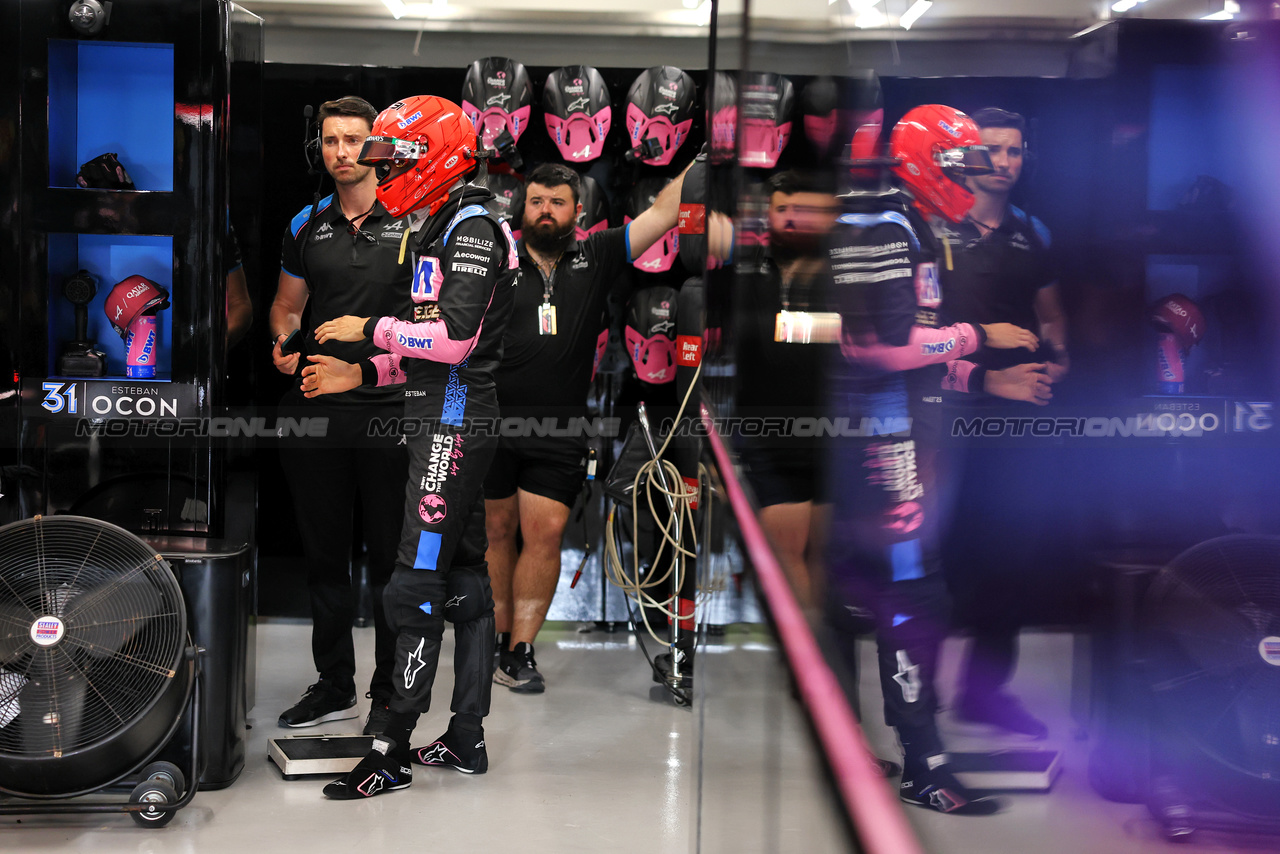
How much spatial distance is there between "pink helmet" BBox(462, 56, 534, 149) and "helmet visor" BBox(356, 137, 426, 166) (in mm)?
1373

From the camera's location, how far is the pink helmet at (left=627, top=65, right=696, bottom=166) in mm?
3916

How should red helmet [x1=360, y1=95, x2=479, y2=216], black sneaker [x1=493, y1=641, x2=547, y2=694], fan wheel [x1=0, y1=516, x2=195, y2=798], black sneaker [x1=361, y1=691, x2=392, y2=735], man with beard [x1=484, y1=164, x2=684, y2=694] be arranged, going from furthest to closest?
man with beard [x1=484, y1=164, x2=684, y2=694] → black sneaker [x1=493, y1=641, x2=547, y2=694] → black sneaker [x1=361, y1=691, x2=392, y2=735] → red helmet [x1=360, y1=95, x2=479, y2=216] → fan wheel [x1=0, y1=516, x2=195, y2=798]

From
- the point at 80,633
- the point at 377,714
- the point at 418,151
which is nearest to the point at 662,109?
the point at 418,151

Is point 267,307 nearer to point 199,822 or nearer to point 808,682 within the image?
point 199,822

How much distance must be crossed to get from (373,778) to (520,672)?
0.99 metres

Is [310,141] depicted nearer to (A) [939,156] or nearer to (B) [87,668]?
(B) [87,668]

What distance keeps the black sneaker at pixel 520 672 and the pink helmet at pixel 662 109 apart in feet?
6.06

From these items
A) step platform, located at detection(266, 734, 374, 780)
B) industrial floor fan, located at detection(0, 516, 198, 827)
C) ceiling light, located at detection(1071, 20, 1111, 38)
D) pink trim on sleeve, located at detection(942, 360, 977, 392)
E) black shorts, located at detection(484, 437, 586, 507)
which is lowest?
step platform, located at detection(266, 734, 374, 780)

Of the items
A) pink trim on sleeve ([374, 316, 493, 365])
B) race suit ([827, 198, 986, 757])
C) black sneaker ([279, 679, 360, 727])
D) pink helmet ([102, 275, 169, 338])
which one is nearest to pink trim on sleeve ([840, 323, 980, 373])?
race suit ([827, 198, 986, 757])

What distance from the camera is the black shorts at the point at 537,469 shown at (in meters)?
3.73

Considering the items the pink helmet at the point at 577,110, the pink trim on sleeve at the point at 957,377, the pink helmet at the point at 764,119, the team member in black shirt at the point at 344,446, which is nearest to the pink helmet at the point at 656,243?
the pink helmet at the point at 577,110

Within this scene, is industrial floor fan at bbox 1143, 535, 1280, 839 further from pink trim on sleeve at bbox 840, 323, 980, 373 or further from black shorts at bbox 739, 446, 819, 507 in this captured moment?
black shorts at bbox 739, 446, 819, 507

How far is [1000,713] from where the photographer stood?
493 mm

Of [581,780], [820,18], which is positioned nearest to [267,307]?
[581,780]
